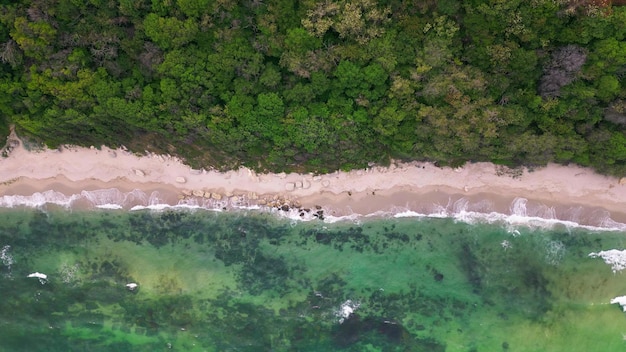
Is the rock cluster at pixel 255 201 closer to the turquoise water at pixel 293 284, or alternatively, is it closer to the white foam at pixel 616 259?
the turquoise water at pixel 293 284

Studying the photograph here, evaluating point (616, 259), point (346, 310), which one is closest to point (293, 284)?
point (346, 310)

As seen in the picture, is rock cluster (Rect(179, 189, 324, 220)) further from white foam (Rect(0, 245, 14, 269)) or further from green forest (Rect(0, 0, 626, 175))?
white foam (Rect(0, 245, 14, 269))

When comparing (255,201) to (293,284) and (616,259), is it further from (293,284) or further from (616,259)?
(616,259)

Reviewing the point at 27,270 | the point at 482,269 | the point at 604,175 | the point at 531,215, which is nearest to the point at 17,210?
the point at 27,270

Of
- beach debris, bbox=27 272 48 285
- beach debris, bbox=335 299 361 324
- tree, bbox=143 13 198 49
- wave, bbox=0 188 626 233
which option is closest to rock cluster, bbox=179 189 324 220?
wave, bbox=0 188 626 233

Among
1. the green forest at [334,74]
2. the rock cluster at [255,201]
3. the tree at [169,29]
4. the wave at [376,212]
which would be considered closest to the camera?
the green forest at [334,74]

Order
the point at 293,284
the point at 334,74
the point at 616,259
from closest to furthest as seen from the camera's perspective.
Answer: the point at 334,74
the point at 616,259
the point at 293,284

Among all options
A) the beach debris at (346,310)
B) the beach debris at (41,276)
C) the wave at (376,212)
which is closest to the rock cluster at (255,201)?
the wave at (376,212)

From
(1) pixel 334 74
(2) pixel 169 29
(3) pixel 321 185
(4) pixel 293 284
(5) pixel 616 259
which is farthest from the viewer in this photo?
(4) pixel 293 284
